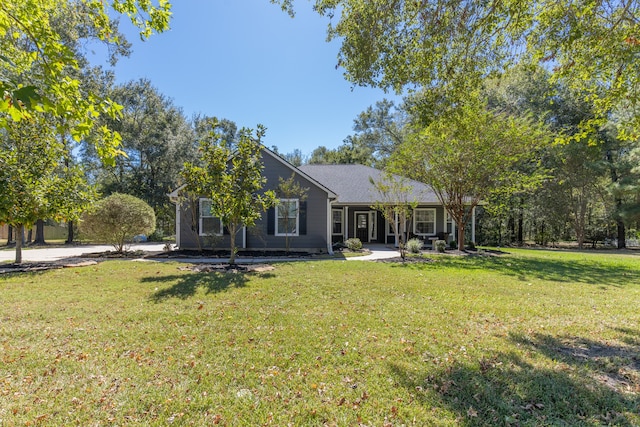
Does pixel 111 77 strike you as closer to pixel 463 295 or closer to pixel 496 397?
pixel 463 295

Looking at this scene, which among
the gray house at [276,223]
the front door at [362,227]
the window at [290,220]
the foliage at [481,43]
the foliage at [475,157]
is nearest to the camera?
the foliage at [481,43]

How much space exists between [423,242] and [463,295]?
10.8 metres

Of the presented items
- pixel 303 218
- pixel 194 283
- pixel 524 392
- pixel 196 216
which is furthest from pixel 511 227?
pixel 524 392

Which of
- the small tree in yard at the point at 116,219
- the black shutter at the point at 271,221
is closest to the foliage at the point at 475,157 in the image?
the black shutter at the point at 271,221

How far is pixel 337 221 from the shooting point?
18469 mm

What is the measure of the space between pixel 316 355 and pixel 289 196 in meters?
9.96

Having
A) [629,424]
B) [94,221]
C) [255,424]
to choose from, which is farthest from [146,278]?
[629,424]

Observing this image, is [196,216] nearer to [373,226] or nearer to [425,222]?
[373,226]

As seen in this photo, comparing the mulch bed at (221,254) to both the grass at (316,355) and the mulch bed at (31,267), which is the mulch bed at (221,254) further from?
the grass at (316,355)

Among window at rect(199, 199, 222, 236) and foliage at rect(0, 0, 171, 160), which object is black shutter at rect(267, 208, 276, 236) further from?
foliage at rect(0, 0, 171, 160)

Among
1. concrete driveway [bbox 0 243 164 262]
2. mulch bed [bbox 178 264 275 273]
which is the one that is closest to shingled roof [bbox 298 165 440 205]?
mulch bed [bbox 178 264 275 273]

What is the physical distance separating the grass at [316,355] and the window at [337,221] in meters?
11.1

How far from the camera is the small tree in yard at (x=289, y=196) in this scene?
521 inches

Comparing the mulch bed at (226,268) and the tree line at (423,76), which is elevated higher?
the tree line at (423,76)
